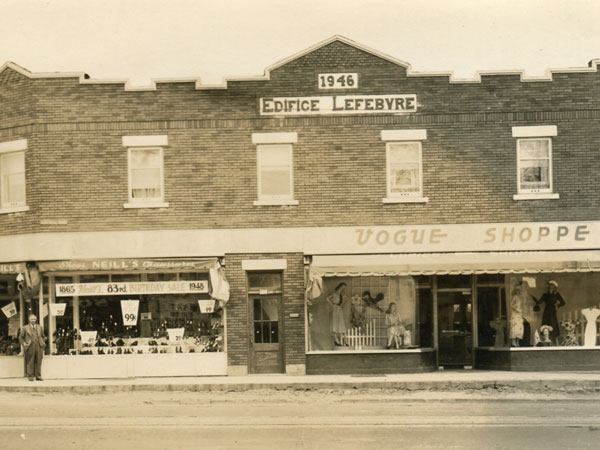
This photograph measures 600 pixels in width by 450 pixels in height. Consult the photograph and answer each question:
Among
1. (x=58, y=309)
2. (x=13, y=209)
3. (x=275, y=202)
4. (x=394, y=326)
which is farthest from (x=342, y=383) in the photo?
(x=13, y=209)

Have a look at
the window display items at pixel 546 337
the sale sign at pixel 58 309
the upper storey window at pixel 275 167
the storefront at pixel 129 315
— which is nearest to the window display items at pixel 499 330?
the window display items at pixel 546 337

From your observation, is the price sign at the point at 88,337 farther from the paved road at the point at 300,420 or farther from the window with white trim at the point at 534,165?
the window with white trim at the point at 534,165

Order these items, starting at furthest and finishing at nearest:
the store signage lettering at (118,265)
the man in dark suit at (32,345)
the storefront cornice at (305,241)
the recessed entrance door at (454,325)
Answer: the recessed entrance door at (454,325) → the storefront cornice at (305,241) → the store signage lettering at (118,265) → the man in dark suit at (32,345)

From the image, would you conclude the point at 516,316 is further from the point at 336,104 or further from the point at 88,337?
the point at 88,337

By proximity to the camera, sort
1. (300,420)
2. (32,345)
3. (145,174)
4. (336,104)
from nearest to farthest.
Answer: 1. (300,420)
2. (32,345)
3. (336,104)
4. (145,174)

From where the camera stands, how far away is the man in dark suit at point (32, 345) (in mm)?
20000

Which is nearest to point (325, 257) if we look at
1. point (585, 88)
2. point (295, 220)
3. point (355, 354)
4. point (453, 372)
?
point (295, 220)

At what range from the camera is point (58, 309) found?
2075 cm

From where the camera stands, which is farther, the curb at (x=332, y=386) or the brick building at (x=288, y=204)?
the brick building at (x=288, y=204)

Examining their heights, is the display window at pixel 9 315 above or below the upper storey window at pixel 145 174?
below

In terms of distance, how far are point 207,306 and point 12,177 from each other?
228 inches

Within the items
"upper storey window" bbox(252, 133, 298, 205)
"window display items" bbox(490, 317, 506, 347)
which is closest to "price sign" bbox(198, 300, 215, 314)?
"upper storey window" bbox(252, 133, 298, 205)

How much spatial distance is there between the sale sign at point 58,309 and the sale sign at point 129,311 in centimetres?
142

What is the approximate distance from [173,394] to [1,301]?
19.4 feet
